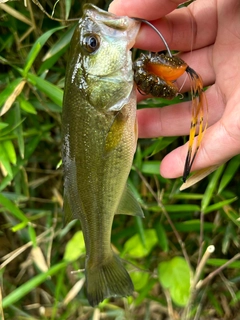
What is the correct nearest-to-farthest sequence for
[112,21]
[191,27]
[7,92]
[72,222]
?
[112,21], [191,27], [7,92], [72,222]

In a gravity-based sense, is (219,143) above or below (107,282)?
above

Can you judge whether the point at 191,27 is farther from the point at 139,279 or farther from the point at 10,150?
the point at 139,279

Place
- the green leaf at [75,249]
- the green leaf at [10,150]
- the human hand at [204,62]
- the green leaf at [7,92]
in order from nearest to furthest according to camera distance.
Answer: the human hand at [204,62] < the green leaf at [7,92] < the green leaf at [10,150] < the green leaf at [75,249]

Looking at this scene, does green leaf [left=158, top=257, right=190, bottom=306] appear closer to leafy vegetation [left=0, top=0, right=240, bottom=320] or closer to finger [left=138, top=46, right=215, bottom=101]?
leafy vegetation [left=0, top=0, right=240, bottom=320]

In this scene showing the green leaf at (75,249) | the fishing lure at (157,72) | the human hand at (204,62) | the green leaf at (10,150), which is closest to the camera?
the fishing lure at (157,72)

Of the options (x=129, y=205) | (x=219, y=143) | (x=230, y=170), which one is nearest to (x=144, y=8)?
(x=219, y=143)

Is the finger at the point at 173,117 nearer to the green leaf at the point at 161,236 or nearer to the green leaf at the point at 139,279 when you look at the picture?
the green leaf at the point at 161,236

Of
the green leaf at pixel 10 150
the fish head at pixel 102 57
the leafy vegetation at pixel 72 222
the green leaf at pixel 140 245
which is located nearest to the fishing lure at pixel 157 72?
the fish head at pixel 102 57
